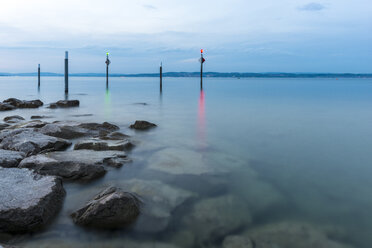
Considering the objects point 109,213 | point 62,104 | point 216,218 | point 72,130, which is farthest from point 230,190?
point 62,104

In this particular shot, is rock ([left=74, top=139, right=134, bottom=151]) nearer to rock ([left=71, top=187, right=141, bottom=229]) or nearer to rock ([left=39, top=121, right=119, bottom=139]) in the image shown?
rock ([left=39, top=121, right=119, bottom=139])

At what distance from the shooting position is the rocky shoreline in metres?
3.53

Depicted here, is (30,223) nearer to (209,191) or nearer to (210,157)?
(209,191)

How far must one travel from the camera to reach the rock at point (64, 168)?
5.09 metres

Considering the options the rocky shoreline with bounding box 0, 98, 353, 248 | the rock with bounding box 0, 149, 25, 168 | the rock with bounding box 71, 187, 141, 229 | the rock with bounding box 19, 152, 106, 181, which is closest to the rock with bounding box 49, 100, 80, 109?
the rocky shoreline with bounding box 0, 98, 353, 248

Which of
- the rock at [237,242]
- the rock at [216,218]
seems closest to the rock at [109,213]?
the rock at [216,218]

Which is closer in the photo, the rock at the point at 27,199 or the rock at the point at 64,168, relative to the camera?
the rock at the point at 27,199

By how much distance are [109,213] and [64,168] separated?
1.90 m

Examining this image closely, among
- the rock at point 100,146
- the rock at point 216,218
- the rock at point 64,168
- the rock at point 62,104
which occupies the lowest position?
the rock at point 216,218

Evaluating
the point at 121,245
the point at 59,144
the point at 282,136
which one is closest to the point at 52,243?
the point at 121,245

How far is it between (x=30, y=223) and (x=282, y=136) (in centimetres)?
794

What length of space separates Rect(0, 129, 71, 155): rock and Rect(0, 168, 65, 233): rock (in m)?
1.70

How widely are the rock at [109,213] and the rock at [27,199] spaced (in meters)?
0.36

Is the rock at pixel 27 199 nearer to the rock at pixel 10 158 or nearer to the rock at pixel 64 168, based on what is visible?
the rock at pixel 64 168
